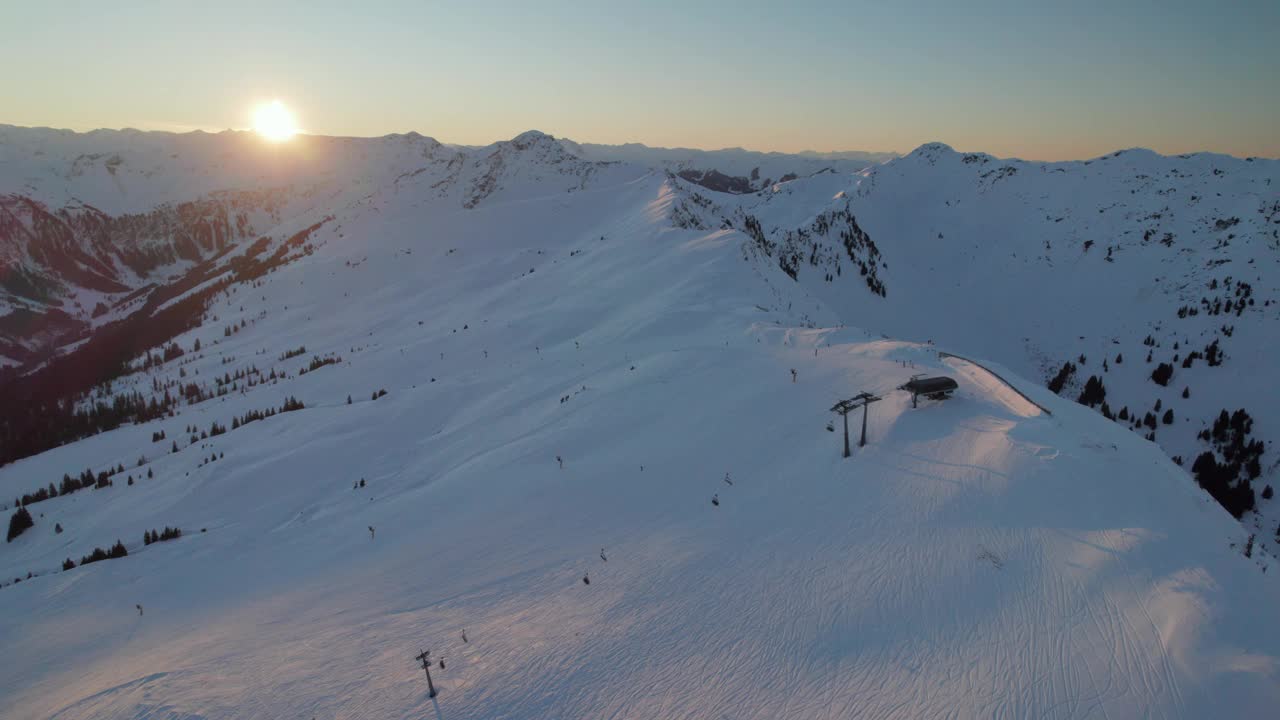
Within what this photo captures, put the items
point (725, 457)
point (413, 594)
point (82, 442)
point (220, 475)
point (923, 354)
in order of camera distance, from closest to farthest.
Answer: point (413, 594), point (725, 457), point (923, 354), point (220, 475), point (82, 442)

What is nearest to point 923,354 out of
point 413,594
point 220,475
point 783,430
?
point 783,430

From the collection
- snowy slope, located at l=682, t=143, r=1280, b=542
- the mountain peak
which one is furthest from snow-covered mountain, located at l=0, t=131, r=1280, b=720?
the mountain peak

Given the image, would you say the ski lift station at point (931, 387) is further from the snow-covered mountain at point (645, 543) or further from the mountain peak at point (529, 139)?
the mountain peak at point (529, 139)

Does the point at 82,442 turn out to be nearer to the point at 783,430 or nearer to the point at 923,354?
the point at 783,430

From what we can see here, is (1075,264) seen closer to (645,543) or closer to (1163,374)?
(1163,374)

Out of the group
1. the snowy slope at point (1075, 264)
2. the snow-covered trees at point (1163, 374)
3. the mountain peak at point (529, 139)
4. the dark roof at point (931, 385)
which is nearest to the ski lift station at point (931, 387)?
the dark roof at point (931, 385)

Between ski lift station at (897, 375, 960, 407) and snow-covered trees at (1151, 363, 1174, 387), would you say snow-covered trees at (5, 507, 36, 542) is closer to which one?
ski lift station at (897, 375, 960, 407)

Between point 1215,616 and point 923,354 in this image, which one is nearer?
point 1215,616

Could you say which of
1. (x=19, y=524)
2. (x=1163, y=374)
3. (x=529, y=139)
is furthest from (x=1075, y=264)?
(x=19, y=524)
